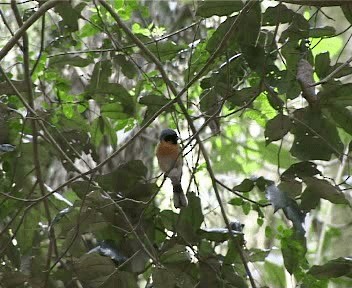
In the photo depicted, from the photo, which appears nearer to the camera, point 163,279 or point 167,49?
point 163,279

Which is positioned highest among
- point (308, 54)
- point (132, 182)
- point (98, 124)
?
point (98, 124)

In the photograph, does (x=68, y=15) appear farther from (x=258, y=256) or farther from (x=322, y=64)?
(x=258, y=256)

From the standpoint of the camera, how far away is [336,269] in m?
1.42

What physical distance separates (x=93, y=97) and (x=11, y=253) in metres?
0.47

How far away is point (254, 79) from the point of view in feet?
5.69

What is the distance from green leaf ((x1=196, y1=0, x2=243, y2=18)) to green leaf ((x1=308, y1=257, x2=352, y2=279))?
57 cm

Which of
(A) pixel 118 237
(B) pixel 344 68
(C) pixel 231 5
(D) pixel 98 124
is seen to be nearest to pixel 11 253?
(A) pixel 118 237

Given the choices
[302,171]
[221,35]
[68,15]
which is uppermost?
[68,15]

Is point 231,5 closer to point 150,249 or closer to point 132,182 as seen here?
point 132,182

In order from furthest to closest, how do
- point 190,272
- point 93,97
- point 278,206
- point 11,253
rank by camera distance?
point 93,97
point 11,253
point 190,272
point 278,206

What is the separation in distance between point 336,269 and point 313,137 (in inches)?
11.2

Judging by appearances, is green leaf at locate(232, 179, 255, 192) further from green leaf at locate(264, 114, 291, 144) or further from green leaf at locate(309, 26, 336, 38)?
green leaf at locate(309, 26, 336, 38)

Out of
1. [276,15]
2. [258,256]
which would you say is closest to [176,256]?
[258,256]

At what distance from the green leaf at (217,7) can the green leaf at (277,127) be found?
252mm
